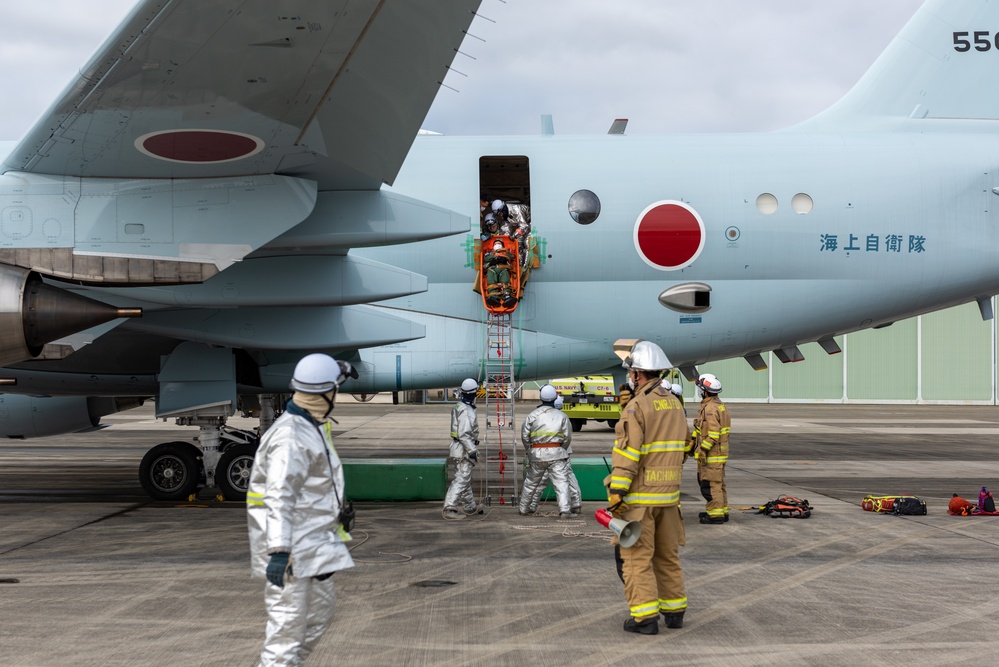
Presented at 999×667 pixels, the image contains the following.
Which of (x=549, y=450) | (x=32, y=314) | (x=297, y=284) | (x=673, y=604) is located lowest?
(x=673, y=604)

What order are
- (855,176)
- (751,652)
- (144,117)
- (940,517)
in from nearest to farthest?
(751,652), (144,117), (940,517), (855,176)

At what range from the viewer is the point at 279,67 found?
8047 mm

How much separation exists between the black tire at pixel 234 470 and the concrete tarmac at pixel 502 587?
0.32 m

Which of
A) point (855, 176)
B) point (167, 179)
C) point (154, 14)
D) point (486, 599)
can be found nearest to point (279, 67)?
point (154, 14)

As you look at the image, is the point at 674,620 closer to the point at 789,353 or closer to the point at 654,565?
the point at 654,565

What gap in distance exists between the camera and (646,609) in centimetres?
661

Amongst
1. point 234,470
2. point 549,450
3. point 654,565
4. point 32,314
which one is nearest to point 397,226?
point 549,450

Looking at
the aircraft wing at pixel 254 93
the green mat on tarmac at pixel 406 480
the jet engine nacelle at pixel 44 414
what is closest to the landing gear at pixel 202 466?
the green mat on tarmac at pixel 406 480

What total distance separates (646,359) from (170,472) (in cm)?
852

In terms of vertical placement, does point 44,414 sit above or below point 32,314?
below

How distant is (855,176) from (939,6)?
11.1 feet

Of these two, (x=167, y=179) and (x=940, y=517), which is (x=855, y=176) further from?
(x=167, y=179)

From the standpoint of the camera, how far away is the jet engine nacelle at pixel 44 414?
14.9 meters

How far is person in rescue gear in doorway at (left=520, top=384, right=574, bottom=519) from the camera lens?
11.6 m
